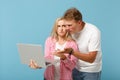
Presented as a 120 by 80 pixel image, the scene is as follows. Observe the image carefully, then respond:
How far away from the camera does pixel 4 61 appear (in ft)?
8.07

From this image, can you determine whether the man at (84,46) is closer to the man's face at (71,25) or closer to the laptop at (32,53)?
the man's face at (71,25)

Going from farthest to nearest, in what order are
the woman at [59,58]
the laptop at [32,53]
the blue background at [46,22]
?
the blue background at [46,22]
the woman at [59,58]
the laptop at [32,53]

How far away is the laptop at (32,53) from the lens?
68.9 inches

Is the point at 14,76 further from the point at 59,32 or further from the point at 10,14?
the point at 59,32

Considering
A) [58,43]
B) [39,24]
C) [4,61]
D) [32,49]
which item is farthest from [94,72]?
[4,61]

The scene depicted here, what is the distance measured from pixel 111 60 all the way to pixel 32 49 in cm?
95

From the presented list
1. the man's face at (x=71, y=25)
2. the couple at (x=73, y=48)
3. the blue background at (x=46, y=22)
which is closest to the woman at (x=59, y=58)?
the couple at (x=73, y=48)

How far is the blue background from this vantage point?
7.87 ft

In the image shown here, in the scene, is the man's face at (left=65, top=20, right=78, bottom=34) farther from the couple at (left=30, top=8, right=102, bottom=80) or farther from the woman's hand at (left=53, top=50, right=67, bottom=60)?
the woman's hand at (left=53, top=50, right=67, bottom=60)

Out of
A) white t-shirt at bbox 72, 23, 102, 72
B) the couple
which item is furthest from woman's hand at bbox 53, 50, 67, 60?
white t-shirt at bbox 72, 23, 102, 72

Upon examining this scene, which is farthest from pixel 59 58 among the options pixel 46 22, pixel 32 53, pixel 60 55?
pixel 46 22

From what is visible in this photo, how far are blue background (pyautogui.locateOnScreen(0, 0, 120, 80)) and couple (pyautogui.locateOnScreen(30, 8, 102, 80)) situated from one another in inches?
17.8

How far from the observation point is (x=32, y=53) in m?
1.81

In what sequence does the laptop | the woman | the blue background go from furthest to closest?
the blue background
the woman
the laptop
